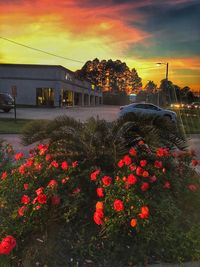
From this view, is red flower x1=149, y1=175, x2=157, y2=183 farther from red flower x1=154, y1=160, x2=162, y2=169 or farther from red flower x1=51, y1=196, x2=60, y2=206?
red flower x1=51, y1=196, x2=60, y2=206

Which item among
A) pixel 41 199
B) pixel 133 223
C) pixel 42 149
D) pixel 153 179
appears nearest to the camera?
pixel 133 223

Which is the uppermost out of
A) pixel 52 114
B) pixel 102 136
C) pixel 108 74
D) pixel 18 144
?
pixel 108 74

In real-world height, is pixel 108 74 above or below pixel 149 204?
above

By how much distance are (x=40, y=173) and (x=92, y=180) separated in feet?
2.29

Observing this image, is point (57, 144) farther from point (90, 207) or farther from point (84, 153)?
point (90, 207)

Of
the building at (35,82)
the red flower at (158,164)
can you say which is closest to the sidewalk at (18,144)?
the red flower at (158,164)

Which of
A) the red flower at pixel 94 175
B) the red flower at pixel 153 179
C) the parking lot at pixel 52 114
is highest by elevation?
the red flower at pixel 94 175

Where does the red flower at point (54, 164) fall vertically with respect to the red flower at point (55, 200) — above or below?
above

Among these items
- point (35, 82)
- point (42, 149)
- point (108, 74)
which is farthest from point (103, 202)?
point (108, 74)

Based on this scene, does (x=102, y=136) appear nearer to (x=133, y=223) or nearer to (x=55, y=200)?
(x=55, y=200)

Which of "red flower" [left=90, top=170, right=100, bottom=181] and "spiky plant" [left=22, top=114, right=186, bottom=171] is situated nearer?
"red flower" [left=90, top=170, right=100, bottom=181]

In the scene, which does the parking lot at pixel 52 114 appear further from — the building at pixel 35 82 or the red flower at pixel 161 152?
the red flower at pixel 161 152

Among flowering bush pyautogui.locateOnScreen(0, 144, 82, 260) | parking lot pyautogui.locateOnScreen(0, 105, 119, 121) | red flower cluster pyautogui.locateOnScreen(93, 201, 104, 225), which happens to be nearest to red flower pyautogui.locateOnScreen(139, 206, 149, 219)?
red flower cluster pyautogui.locateOnScreen(93, 201, 104, 225)

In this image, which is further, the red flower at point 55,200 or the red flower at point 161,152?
the red flower at point 161,152
